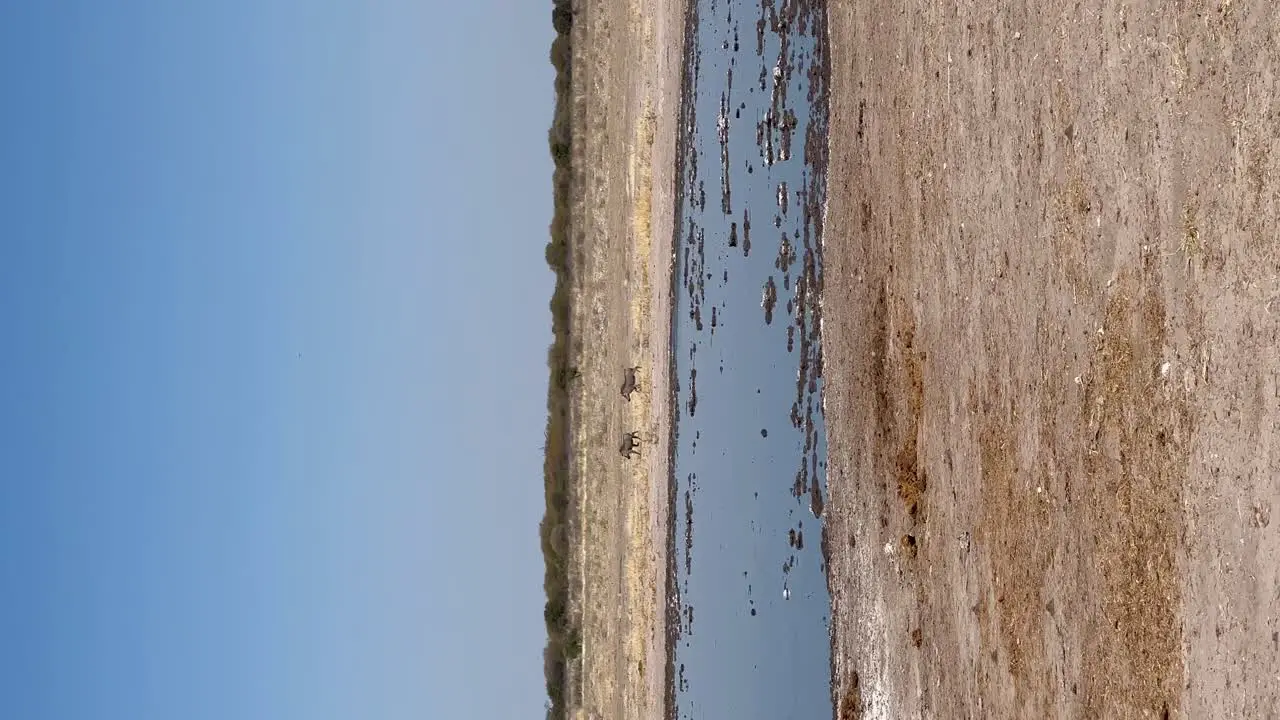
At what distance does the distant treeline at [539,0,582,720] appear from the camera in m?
16.0

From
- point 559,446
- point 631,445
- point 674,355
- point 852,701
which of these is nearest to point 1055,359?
point 852,701

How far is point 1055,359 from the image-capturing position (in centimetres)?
764

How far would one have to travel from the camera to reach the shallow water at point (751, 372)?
1156 cm

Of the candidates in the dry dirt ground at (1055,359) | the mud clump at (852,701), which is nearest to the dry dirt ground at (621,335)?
the mud clump at (852,701)

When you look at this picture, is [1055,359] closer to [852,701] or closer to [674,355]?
[852,701]

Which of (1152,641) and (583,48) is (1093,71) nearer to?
(1152,641)

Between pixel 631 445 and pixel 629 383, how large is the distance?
2.56 ft

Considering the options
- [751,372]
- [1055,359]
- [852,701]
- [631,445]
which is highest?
[751,372]

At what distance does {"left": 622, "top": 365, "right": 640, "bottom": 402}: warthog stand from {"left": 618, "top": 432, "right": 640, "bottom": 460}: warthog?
0.48 m

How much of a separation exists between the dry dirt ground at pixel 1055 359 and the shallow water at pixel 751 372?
0.60 metres

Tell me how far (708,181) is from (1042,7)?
20.3ft

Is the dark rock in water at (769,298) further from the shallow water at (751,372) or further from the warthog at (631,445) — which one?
the warthog at (631,445)

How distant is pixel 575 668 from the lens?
15.8 metres

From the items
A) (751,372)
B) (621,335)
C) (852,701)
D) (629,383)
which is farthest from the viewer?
(621,335)
